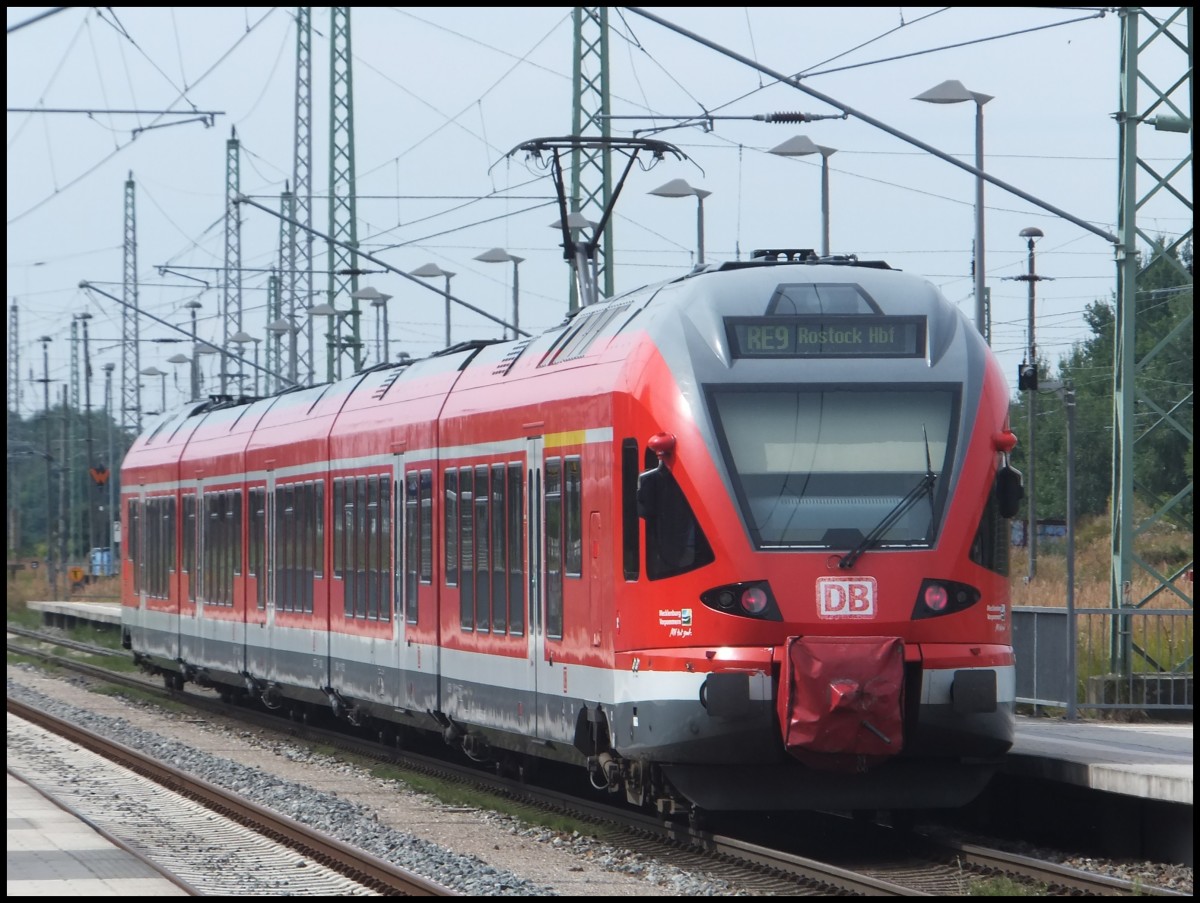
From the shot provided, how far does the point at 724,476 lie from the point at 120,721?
1553 cm

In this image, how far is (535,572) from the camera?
51.5ft

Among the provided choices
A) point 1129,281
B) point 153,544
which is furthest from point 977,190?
point 153,544

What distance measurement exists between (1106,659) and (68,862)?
11.6 meters

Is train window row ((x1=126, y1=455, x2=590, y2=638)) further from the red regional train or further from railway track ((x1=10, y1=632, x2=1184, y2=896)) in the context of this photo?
railway track ((x1=10, y1=632, x2=1184, y2=896))

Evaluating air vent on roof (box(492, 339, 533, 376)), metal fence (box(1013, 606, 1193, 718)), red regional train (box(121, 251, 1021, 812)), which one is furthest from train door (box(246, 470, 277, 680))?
red regional train (box(121, 251, 1021, 812))

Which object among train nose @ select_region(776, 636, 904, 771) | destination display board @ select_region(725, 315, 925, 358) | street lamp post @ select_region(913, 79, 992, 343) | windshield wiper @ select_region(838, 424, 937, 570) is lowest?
train nose @ select_region(776, 636, 904, 771)

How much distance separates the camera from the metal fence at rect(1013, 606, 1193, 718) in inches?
802

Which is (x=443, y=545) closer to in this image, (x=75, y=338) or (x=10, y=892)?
(x=10, y=892)

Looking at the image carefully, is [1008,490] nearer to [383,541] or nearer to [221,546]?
[383,541]

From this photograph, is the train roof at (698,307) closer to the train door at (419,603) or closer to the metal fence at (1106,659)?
the train door at (419,603)

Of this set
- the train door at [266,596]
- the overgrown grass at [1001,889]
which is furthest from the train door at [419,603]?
the overgrown grass at [1001,889]

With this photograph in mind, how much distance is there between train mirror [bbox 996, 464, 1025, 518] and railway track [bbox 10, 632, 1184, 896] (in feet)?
6.86

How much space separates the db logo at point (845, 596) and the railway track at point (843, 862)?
4.82ft

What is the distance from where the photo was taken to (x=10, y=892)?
37.0 feet
